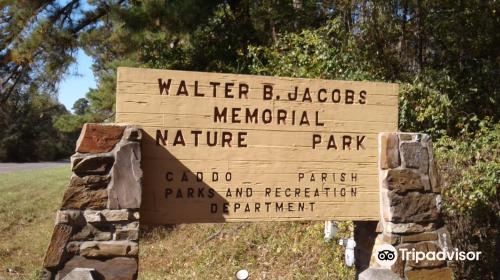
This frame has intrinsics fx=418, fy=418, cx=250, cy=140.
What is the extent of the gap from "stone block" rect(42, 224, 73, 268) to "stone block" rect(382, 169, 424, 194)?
271cm

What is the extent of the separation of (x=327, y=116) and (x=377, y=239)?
125 centimetres

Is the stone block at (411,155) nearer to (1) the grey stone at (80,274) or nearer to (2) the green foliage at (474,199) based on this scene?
(2) the green foliage at (474,199)

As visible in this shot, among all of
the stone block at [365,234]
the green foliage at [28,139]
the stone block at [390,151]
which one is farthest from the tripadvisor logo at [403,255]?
the green foliage at [28,139]

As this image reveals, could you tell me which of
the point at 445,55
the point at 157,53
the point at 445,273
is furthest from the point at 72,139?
the point at 445,273

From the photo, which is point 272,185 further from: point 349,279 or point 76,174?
point 349,279

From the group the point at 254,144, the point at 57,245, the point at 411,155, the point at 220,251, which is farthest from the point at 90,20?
the point at 411,155

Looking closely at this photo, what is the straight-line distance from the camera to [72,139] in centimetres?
4138

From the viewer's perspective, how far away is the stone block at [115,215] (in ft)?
10.4

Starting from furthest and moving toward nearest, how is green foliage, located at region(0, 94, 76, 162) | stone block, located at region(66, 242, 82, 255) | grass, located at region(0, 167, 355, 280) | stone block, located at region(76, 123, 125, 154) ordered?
green foliage, located at region(0, 94, 76, 162)
grass, located at region(0, 167, 355, 280)
stone block, located at region(76, 123, 125, 154)
stone block, located at region(66, 242, 82, 255)

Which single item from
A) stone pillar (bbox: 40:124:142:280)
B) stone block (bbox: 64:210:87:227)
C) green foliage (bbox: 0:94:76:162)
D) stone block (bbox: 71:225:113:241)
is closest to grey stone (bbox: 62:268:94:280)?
stone pillar (bbox: 40:124:142:280)

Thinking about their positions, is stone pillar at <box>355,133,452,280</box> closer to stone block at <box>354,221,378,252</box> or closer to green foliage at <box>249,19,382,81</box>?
stone block at <box>354,221,378,252</box>

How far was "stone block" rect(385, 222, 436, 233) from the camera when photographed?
3.75 m

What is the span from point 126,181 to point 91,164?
292mm

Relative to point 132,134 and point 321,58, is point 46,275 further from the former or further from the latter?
point 321,58
